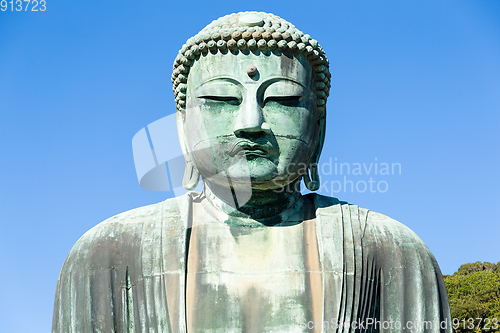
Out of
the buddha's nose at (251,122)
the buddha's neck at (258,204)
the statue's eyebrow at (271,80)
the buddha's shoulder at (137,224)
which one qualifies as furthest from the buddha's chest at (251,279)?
the statue's eyebrow at (271,80)

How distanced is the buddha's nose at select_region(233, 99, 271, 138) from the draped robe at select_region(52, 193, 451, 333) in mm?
1208

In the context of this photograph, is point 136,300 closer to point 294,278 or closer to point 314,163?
point 294,278

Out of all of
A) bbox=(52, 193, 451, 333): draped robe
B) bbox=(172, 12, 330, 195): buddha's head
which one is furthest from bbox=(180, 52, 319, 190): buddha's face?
bbox=(52, 193, 451, 333): draped robe

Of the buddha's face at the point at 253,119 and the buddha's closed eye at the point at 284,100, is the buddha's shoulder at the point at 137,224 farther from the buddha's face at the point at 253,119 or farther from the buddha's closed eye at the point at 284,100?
the buddha's closed eye at the point at 284,100

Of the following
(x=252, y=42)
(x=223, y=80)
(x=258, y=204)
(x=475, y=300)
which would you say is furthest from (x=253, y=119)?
(x=475, y=300)

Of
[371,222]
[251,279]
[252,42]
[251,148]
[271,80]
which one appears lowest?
[251,279]

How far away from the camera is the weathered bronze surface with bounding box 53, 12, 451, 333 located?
893cm

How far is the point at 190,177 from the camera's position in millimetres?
10000

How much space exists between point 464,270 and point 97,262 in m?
42.4

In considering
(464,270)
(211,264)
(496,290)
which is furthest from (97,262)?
(464,270)

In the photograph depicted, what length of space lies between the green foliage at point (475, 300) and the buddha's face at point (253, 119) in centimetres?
2684

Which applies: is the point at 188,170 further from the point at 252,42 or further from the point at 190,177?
the point at 252,42

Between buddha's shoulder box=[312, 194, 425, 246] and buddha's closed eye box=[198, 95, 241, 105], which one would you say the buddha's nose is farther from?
buddha's shoulder box=[312, 194, 425, 246]

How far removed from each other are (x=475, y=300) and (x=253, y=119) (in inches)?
1289
